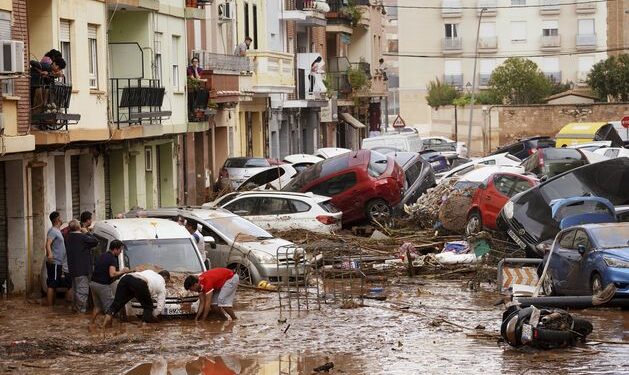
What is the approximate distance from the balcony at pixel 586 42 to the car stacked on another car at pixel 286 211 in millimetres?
82275

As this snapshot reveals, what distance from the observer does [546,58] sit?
11338 cm

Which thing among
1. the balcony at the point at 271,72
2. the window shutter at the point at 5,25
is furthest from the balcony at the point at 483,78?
the window shutter at the point at 5,25

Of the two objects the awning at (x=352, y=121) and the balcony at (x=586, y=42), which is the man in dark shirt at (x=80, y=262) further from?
the balcony at (x=586, y=42)

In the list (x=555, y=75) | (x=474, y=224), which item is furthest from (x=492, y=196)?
(x=555, y=75)

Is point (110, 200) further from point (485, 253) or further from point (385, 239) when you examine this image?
point (485, 253)

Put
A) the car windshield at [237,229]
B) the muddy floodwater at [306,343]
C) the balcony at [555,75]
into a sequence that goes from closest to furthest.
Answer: the muddy floodwater at [306,343] → the car windshield at [237,229] → the balcony at [555,75]

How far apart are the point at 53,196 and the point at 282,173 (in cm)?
1383

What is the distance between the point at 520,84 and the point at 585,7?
13.3 m

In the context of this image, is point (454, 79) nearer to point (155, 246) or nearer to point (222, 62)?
point (222, 62)

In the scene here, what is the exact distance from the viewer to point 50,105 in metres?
25.7

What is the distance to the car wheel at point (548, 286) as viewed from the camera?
2341 centimetres

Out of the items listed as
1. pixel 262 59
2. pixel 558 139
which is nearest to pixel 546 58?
pixel 558 139

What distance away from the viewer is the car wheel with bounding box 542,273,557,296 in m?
23.4

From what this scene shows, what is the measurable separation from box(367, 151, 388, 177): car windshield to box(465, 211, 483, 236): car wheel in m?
4.69
